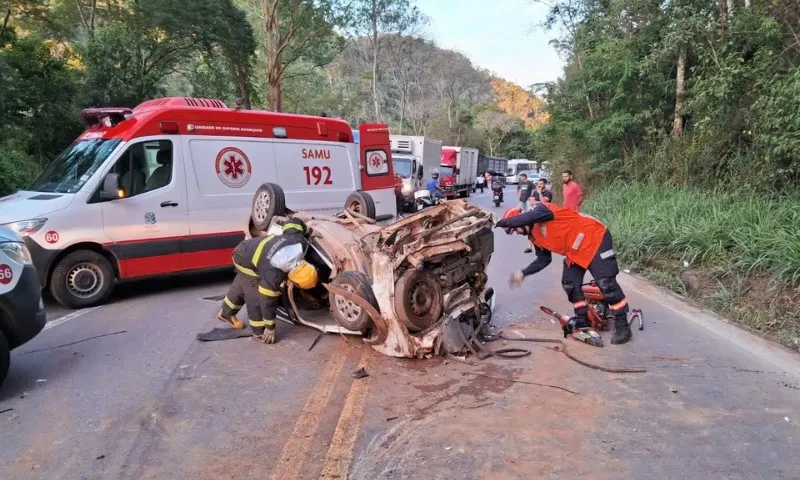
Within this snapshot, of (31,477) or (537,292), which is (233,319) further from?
(537,292)

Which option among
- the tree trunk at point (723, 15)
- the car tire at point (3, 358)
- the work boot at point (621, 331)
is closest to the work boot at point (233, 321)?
the car tire at point (3, 358)

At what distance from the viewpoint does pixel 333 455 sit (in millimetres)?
3340

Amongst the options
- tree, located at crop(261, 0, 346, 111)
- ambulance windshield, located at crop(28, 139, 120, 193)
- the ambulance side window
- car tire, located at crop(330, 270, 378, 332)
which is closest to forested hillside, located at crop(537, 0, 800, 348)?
car tire, located at crop(330, 270, 378, 332)

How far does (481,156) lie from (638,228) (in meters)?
33.0

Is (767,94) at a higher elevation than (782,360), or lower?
higher

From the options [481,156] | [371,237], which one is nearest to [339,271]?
[371,237]

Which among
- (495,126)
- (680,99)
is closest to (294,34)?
(680,99)

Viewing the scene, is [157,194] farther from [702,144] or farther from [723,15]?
[723,15]

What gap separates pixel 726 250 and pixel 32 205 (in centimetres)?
877

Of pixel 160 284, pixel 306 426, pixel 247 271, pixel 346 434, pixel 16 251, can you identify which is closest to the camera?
pixel 346 434

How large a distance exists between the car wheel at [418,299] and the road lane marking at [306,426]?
712 millimetres

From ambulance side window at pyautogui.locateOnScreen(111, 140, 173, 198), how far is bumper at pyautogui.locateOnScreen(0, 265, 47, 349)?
2.77m

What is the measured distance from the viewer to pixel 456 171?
103 ft

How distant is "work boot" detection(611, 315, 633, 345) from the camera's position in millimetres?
5625
